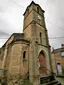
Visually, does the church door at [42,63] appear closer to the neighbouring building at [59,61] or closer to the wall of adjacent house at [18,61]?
the wall of adjacent house at [18,61]

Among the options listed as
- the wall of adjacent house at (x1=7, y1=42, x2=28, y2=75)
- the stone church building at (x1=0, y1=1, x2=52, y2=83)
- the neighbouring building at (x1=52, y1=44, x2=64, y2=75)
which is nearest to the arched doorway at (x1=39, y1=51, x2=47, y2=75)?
the stone church building at (x1=0, y1=1, x2=52, y2=83)

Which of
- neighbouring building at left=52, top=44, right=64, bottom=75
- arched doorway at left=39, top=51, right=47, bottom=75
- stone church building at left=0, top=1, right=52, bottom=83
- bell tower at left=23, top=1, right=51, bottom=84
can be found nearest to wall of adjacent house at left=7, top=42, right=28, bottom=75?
stone church building at left=0, top=1, right=52, bottom=83

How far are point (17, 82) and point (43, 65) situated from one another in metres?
4.93

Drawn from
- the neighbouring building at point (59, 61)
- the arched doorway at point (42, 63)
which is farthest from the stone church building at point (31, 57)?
the neighbouring building at point (59, 61)

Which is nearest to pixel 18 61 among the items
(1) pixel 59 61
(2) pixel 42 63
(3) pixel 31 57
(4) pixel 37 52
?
(3) pixel 31 57

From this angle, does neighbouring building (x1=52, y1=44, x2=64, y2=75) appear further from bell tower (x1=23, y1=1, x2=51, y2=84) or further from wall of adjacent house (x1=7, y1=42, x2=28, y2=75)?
wall of adjacent house (x1=7, y1=42, x2=28, y2=75)

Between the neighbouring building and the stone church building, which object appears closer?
the stone church building

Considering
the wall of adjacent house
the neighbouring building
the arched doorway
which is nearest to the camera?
the wall of adjacent house

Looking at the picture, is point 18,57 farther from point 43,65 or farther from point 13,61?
point 43,65

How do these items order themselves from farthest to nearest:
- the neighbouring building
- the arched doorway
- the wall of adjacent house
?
1. the neighbouring building
2. the arched doorway
3. the wall of adjacent house

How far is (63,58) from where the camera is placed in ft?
73.8

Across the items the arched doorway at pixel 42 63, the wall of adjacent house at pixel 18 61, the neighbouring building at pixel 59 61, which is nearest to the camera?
the wall of adjacent house at pixel 18 61

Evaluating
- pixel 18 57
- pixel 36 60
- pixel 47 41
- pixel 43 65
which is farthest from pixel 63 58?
pixel 18 57

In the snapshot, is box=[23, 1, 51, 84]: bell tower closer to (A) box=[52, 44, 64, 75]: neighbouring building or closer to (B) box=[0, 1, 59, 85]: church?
(B) box=[0, 1, 59, 85]: church
